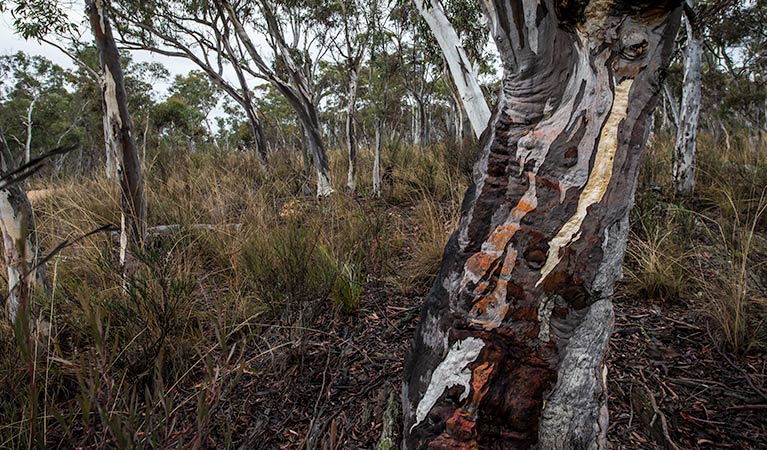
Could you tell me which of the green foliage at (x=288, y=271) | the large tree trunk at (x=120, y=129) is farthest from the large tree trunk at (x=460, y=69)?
the large tree trunk at (x=120, y=129)

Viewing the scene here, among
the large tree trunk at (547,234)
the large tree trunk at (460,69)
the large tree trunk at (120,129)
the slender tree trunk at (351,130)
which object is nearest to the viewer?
the large tree trunk at (547,234)

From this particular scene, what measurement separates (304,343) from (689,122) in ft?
18.7

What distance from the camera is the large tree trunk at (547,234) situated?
0.96 metres

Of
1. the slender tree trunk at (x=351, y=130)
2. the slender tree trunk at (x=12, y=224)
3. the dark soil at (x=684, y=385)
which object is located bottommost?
the dark soil at (x=684, y=385)

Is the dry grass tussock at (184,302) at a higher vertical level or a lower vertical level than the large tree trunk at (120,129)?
lower

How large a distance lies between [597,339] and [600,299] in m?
0.13

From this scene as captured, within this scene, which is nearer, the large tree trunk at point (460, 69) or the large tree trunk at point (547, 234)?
the large tree trunk at point (547, 234)

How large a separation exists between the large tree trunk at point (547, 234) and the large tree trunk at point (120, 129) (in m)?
2.55

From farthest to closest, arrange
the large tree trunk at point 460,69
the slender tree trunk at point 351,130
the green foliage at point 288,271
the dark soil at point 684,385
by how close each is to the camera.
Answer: the slender tree trunk at point 351,130
the large tree trunk at point 460,69
the green foliage at point 288,271
the dark soil at point 684,385

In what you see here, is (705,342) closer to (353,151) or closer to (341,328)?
(341,328)

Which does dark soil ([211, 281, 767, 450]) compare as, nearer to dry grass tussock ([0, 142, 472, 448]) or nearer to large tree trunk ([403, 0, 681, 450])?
dry grass tussock ([0, 142, 472, 448])

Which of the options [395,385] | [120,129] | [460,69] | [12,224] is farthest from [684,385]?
[120,129]

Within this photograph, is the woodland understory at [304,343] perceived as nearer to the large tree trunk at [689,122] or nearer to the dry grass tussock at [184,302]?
the dry grass tussock at [184,302]

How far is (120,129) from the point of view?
2.85m
